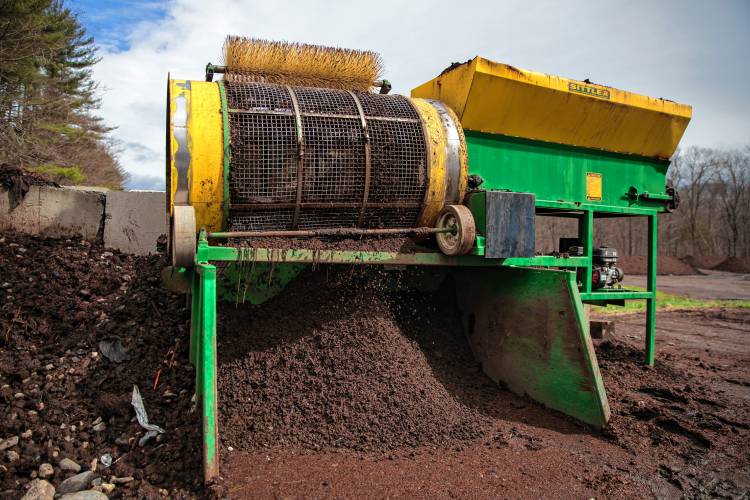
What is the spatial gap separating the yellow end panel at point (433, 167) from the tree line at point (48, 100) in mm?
9597

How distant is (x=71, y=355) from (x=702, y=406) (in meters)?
5.45

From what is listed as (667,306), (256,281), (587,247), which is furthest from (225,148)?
(667,306)

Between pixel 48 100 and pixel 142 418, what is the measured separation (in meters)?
17.4

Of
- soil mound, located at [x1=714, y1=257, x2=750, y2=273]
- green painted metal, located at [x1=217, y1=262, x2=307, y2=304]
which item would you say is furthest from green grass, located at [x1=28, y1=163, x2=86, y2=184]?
soil mound, located at [x1=714, y1=257, x2=750, y2=273]

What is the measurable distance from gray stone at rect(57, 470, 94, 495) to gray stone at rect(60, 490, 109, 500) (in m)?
0.05

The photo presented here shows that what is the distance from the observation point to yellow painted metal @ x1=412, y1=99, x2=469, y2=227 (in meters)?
4.06

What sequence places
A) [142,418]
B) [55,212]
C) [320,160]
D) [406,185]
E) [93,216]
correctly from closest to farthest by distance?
1. [142,418]
2. [320,160]
3. [406,185]
4. [55,212]
5. [93,216]

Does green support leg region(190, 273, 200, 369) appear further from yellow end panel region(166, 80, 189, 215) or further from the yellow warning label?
the yellow warning label

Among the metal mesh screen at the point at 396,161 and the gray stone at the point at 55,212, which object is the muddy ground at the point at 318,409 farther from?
the metal mesh screen at the point at 396,161

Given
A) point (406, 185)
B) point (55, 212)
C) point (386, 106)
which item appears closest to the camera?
point (406, 185)

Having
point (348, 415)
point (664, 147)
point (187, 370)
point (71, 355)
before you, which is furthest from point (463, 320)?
point (71, 355)

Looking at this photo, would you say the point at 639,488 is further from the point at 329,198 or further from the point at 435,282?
the point at 329,198

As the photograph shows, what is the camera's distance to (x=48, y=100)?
655 inches

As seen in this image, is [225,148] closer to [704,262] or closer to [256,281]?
[256,281]
